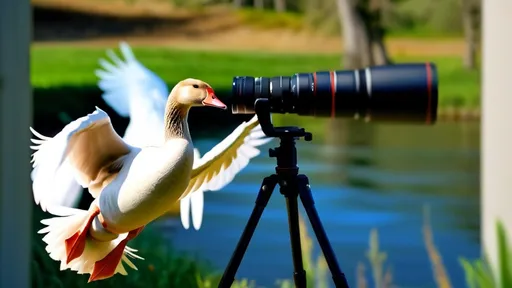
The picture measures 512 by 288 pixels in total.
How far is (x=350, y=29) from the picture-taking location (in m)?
2.57

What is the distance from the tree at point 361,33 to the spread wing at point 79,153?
3.45 ft

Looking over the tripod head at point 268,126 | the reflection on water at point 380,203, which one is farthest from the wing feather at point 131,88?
the reflection on water at point 380,203

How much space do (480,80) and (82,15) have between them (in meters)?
1.08

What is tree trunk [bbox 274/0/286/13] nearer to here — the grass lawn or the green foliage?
the grass lawn

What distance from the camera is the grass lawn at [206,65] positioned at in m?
2.50

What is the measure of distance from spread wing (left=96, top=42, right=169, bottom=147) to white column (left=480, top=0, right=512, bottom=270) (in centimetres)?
95

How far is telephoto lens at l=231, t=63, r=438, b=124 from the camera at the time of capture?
1470mm

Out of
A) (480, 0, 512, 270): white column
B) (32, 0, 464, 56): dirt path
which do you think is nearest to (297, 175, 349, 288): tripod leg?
(480, 0, 512, 270): white column

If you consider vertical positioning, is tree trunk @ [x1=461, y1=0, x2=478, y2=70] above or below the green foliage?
above

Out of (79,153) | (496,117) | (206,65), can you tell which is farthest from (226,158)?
(496,117)

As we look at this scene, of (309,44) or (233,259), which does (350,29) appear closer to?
(309,44)

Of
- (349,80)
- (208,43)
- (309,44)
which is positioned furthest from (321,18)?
(349,80)

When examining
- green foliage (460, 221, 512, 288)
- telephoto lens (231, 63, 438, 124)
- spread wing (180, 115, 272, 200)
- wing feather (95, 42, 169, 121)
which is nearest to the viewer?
telephoto lens (231, 63, 438, 124)

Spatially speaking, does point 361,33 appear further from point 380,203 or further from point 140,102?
point 140,102
